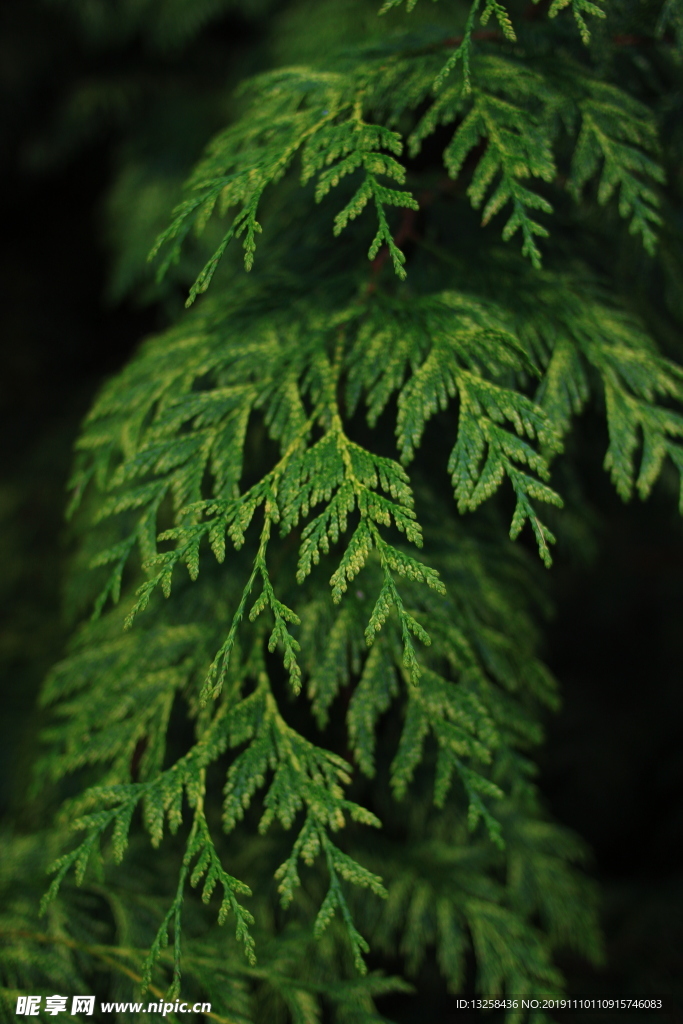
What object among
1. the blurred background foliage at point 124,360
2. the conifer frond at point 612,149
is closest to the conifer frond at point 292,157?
the conifer frond at point 612,149

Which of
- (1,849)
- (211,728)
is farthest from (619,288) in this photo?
(1,849)

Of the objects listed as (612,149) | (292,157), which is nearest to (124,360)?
(292,157)

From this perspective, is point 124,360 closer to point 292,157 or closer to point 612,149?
point 292,157

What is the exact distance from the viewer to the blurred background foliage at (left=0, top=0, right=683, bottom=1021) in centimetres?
224

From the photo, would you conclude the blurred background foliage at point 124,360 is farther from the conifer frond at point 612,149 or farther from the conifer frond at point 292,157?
the conifer frond at point 292,157

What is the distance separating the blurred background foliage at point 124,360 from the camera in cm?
224

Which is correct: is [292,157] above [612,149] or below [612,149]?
below

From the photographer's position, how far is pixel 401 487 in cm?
99

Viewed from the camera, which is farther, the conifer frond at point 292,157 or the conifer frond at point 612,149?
the conifer frond at point 612,149

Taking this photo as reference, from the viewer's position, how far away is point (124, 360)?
3.27 meters

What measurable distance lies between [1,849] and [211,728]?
2.38 ft

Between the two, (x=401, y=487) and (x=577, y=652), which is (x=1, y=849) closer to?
(x=401, y=487)

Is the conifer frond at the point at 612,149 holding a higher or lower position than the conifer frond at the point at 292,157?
higher

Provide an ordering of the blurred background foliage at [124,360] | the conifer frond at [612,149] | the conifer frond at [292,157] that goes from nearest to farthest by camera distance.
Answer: the conifer frond at [292,157] < the conifer frond at [612,149] < the blurred background foliage at [124,360]
